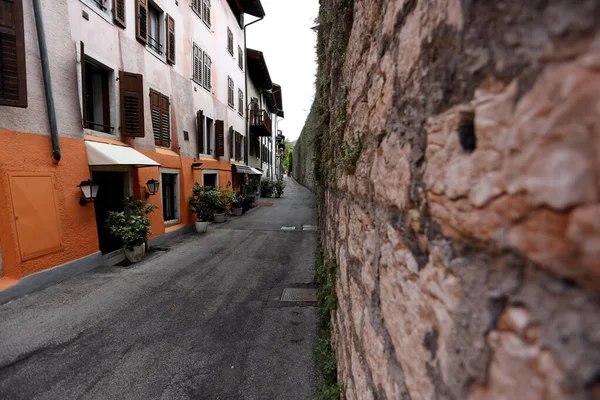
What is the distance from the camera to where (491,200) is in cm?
54

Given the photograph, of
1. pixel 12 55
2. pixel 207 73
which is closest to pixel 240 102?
pixel 207 73

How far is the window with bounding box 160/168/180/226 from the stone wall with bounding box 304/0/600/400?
27.9 ft

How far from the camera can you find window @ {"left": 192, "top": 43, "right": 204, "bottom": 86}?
1000 cm

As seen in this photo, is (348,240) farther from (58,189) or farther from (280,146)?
(280,146)

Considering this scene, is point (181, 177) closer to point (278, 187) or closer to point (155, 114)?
point (155, 114)

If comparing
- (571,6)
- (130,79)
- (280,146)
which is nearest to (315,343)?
(571,6)

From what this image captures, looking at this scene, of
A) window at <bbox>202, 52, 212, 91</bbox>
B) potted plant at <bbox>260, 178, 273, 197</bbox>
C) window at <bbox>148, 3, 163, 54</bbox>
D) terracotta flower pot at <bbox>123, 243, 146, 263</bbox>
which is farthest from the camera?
potted plant at <bbox>260, 178, 273, 197</bbox>

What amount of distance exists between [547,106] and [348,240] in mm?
1773

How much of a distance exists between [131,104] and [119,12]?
6.43 feet

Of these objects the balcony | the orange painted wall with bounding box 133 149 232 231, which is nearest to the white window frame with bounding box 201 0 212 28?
the orange painted wall with bounding box 133 149 232 231

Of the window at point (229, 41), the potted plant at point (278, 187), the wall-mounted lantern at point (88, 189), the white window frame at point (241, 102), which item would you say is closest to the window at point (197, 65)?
the window at point (229, 41)

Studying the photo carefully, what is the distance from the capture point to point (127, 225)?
6.08m

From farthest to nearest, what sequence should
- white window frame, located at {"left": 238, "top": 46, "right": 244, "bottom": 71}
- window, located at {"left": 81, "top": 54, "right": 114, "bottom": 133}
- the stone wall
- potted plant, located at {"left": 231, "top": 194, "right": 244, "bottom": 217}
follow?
1. white window frame, located at {"left": 238, "top": 46, "right": 244, "bottom": 71}
2. potted plant, located at {"left": 231, "top": 194, "right": 244, "bottom": 217}
3. window, located at {"left": 81, "top": 54, "right": 114, "bottom": 133}
4. the stone wall

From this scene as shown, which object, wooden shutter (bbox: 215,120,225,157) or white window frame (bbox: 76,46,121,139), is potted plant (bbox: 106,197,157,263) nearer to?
white window frame (bbox: 76,46,121,139)
